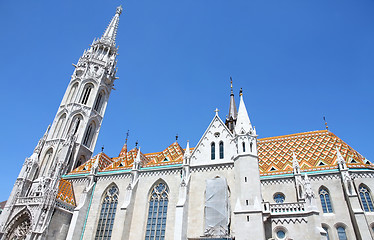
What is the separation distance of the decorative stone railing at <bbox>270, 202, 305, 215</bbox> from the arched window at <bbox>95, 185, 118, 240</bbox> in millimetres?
14575

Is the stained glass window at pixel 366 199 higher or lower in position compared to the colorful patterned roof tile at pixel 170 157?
lower

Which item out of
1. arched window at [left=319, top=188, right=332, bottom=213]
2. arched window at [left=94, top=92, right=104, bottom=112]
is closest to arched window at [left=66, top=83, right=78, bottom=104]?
arched window at [left=94, top=92, right=104, bottom=112]

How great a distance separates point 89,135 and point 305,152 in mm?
27233

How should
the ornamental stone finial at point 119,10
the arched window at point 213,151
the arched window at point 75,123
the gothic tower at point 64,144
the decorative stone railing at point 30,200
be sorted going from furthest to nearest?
the ornamental stone finial at point 119,10 → the arched window at point 75,123 → the arched window at point 213,151 → the decorative stone railing at point 30,200 → the gothic tower at point 64,144

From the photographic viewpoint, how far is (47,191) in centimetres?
2303

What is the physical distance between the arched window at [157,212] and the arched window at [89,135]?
49.8 feet

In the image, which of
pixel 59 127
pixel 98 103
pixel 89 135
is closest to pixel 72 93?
pixel 98 103

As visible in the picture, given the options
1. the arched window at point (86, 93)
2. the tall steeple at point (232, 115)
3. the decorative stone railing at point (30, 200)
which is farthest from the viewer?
the arched window at point (86, 93)

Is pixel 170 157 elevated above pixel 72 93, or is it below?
below

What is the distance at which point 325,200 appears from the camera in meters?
21.4

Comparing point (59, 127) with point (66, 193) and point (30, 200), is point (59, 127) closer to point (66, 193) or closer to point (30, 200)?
point (66, 193)

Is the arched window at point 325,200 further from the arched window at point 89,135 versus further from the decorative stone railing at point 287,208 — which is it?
the arched window at point 89,135

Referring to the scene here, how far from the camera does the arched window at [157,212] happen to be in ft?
72.3

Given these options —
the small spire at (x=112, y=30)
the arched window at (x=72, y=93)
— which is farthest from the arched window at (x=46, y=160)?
the small spire at (x=112, y=30)
